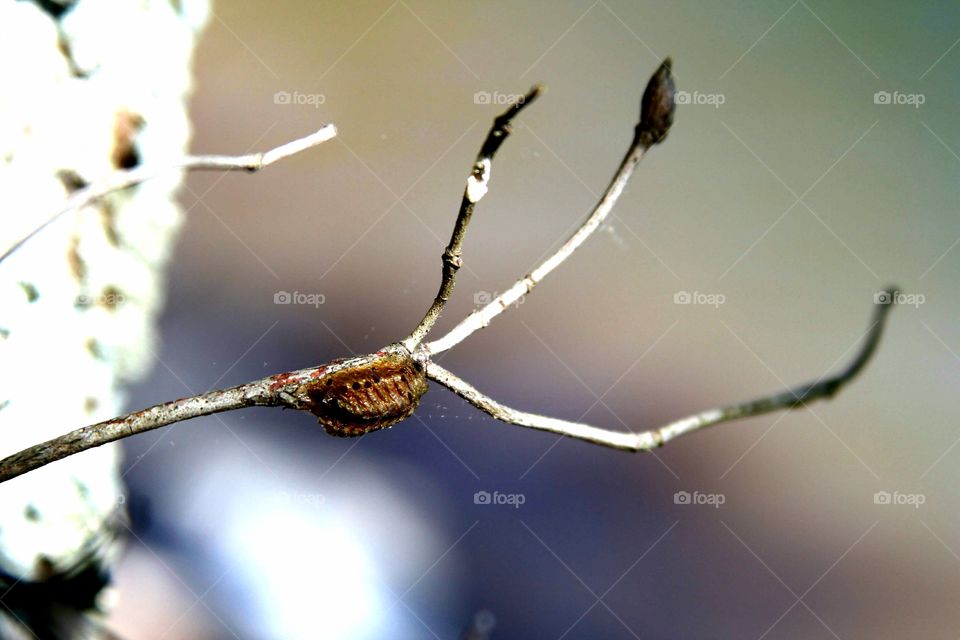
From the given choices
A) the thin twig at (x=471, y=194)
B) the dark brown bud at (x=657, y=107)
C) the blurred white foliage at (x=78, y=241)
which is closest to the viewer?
the thin twig at (x=471, y=194)

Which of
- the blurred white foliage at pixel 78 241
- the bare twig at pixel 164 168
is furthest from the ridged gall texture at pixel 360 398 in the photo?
the blurred white foliage at pixel 78 241

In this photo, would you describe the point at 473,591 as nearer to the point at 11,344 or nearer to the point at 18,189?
the point at 11,344

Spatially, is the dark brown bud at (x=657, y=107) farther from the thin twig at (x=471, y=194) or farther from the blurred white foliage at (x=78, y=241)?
the blurred white foliage at (x=78, y=241)

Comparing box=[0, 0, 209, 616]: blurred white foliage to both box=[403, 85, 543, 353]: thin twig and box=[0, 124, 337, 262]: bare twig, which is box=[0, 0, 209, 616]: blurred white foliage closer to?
box=[0, 124, 337, 262]: bare twig

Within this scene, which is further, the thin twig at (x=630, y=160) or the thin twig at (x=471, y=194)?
the thin twig at (x=630, y=160)

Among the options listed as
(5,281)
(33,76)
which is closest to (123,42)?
(33,76)

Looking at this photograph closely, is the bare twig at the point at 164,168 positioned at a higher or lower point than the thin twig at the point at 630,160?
lower
